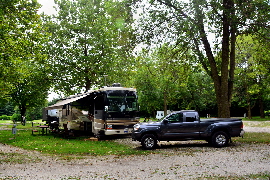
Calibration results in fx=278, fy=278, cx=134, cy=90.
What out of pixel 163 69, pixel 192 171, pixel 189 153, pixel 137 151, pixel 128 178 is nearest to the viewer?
pixel 128 178

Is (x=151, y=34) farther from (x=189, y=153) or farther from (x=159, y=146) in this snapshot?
(x=189, y=153)

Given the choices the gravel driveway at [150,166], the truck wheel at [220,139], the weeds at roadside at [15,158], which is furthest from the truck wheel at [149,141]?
the weeds at roadside at [15,158]

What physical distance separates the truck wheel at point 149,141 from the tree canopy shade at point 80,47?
1363 centimetres

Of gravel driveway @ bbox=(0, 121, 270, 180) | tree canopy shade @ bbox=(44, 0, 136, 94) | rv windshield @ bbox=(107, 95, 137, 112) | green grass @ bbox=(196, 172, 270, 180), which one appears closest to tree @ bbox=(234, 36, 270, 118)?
tree canopy shade @ bbox=(44, 0, 136, 94)

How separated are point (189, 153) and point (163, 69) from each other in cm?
1007

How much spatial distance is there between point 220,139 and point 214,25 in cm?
674

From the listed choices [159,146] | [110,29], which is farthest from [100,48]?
[159,146]

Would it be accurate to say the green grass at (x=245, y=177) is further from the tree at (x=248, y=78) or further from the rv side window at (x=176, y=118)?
the tree at (x=248, y=78)

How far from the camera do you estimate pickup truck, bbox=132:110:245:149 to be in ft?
43.9

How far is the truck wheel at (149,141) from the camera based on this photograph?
43.5 feet

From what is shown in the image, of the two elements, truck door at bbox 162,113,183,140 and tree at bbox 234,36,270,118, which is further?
tree at bbox 234,36,270,118

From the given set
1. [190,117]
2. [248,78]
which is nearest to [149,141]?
[190,117]

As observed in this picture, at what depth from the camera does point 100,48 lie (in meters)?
26.6

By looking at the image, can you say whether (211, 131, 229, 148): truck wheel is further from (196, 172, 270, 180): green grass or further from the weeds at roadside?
the weeds at roadside
